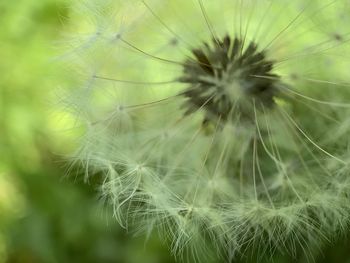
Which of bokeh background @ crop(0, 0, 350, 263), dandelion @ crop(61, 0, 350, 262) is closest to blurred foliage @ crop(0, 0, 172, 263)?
bokeh background @ crop(0, 0, 350, 263)

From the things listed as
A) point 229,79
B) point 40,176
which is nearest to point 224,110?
point 229,79

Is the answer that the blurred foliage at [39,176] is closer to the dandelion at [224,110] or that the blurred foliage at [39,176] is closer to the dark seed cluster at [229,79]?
the dandelion at [224,110]

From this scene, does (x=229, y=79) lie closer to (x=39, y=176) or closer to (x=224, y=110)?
(x=224, y=110)

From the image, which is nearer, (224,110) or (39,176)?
(224,110)

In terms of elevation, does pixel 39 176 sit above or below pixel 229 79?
below

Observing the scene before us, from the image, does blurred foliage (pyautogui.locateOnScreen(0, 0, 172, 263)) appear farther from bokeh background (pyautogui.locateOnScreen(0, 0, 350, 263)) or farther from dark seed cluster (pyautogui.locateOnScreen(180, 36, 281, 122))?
dark seed cluster (pyautogui.locateOnScreen(180, 36, 281, 122))

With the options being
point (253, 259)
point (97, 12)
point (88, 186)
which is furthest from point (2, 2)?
point (253, 259)
